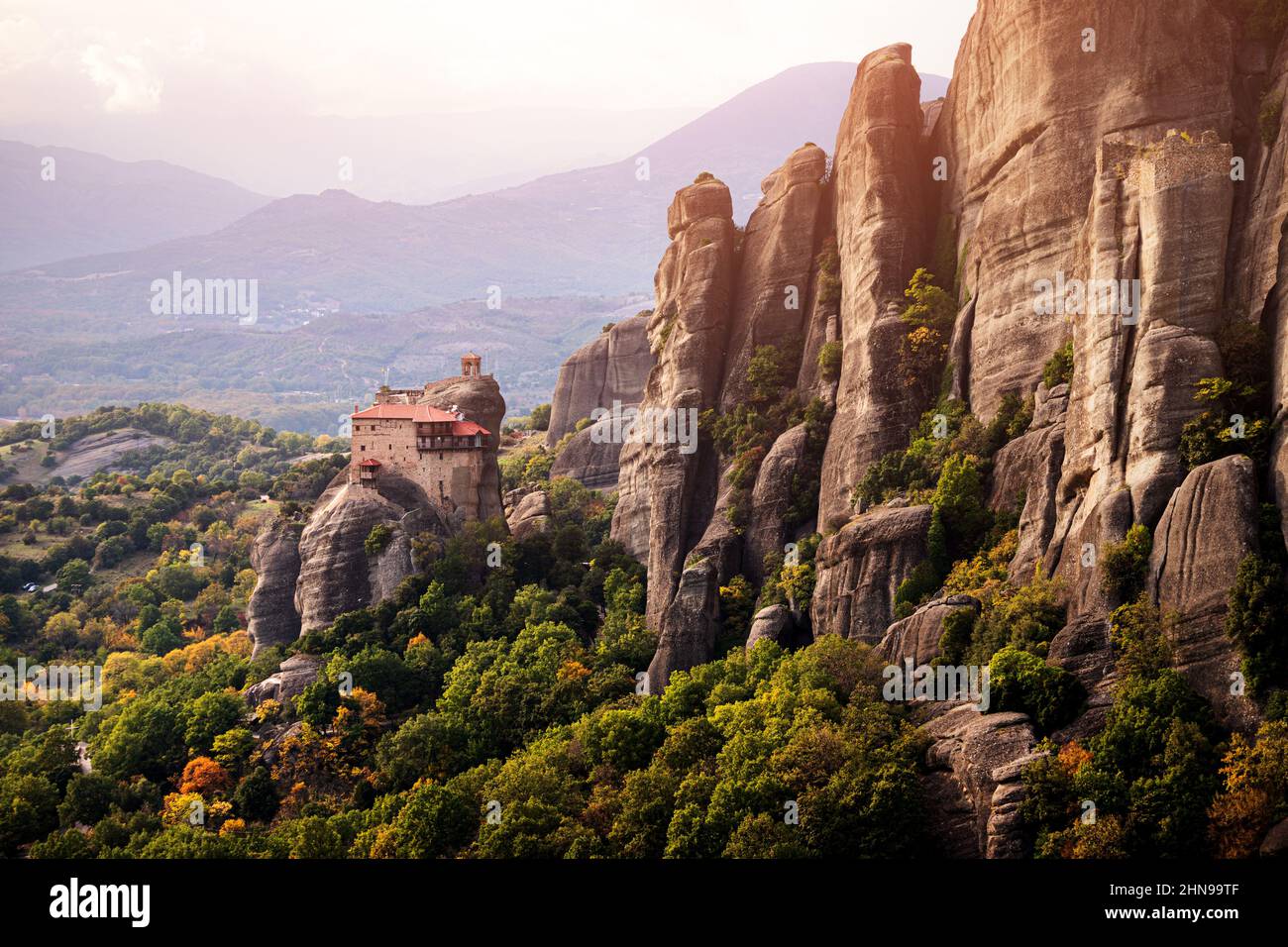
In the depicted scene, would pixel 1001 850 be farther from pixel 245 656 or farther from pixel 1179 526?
pixel 245 656

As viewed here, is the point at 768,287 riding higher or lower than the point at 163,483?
higher

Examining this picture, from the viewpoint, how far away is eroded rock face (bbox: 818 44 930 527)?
55.5m

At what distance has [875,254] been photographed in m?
57.5

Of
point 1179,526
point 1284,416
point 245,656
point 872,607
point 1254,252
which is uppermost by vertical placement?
point 1254,252

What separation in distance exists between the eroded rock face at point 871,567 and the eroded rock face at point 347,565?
26.2m

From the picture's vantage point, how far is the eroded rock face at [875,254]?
182 feet

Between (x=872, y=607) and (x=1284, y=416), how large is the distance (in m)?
16.3

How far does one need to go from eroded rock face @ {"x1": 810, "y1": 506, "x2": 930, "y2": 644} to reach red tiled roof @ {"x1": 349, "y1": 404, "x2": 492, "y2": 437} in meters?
27.8

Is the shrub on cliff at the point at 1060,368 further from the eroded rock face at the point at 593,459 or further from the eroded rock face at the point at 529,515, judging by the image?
the eroded rock face at the point at 593,459

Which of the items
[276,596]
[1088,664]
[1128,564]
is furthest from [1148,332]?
[276,596]

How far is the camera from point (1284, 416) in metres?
37.5

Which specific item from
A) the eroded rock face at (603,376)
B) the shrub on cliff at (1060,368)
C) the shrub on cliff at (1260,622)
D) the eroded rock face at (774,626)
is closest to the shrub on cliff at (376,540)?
the eroded rock face at (774,626)

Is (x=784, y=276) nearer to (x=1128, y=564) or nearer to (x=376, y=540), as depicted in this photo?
(x=376, y=540)

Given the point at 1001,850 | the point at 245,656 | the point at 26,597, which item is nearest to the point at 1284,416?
the point at 1001,850
